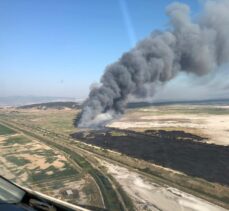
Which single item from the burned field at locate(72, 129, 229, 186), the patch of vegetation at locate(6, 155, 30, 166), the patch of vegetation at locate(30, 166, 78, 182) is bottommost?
the burned field at locate(72, 129, 229, 186)

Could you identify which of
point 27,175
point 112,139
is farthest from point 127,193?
point 112,139

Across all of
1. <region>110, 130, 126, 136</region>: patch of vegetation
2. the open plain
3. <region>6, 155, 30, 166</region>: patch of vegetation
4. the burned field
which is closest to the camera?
the open plain

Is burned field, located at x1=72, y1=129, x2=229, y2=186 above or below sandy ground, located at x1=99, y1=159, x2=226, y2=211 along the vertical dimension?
below

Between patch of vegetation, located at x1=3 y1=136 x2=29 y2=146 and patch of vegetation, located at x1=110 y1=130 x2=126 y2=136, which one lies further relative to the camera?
patch of vegetation, located at x1=110 y1=130 x2=126 y2=136

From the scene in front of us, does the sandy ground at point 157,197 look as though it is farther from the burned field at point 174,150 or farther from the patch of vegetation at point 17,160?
the patch of vegetation at point 17,160

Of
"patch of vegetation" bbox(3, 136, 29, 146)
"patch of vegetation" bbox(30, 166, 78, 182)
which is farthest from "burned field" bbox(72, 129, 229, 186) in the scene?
"patch of vegetation" bbox(30, 166, 78, 182)

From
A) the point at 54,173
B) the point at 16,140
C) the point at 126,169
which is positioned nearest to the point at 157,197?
the point at 126,169

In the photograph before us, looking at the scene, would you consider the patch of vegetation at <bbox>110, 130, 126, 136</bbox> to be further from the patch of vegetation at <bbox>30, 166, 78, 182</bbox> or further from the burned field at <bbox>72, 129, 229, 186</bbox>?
the patch of vegetation at <bbox>30, 166, 78, 182</bbox>

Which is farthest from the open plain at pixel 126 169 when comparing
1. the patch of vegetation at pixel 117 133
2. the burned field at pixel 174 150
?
the patch of vegetation at pixel 117 133
